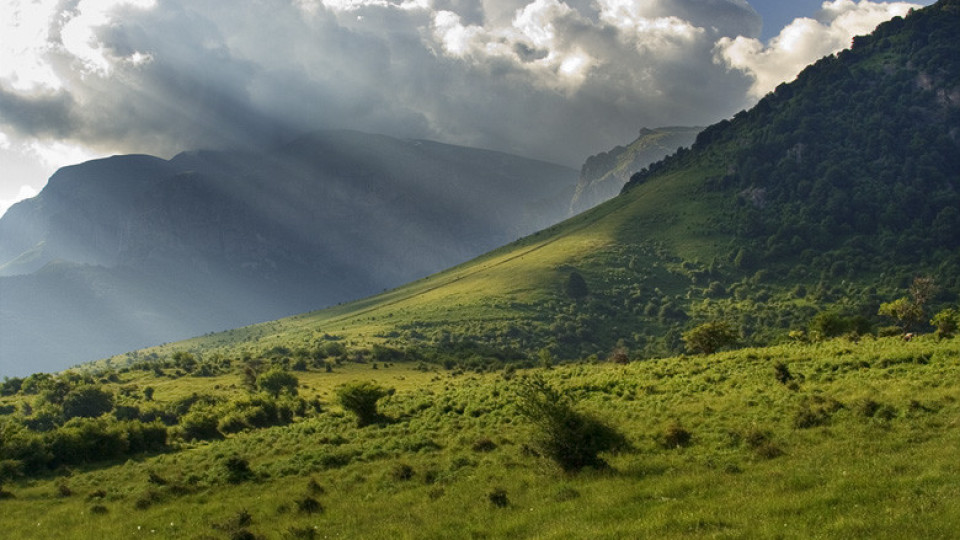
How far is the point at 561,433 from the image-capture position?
2545cm

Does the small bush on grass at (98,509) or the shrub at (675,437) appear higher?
the small bush on grass at (98,509)

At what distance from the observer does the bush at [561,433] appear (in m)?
25.2

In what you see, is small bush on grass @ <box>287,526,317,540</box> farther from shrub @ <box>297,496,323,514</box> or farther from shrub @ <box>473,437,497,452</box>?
shrub @ <box>473,437,497,452</box>

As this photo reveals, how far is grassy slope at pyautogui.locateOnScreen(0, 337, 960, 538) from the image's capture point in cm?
1634

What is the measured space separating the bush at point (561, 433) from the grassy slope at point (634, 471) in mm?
965

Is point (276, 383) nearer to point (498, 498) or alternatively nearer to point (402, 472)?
point (402, 472)

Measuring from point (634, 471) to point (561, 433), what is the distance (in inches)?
137

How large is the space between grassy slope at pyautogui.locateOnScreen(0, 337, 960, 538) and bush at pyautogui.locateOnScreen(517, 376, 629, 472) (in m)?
0.96

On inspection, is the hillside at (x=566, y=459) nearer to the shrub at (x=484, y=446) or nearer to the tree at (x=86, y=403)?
the shrub at (x=484, y=446)

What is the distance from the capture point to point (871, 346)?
42.8 metres

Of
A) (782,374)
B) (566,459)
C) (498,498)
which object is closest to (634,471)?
(566,459)

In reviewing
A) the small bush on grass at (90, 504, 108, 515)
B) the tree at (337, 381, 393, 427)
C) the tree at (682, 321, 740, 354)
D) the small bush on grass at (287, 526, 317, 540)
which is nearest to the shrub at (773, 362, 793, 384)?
the tree at (682, 321, 740, 354)

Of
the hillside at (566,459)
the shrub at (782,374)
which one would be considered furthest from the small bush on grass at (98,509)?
the shrub at (782,374)

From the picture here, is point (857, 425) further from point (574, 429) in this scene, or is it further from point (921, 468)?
point (574, 429)
